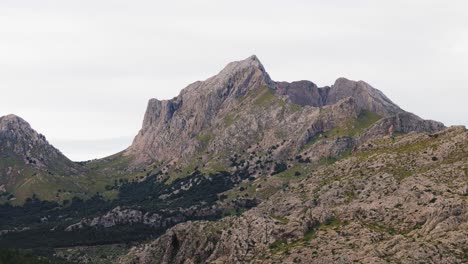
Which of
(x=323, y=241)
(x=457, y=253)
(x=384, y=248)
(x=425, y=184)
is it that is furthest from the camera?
(x=425, y=184)

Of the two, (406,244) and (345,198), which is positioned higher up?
(345,198)

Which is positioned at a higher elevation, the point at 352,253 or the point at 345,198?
the point at 345,198

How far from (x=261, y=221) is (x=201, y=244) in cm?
2617

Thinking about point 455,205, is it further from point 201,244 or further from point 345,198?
point 201,244

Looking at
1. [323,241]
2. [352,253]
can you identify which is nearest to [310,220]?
[323,241]

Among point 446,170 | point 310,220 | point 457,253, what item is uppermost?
point 446,170

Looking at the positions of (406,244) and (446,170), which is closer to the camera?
(406,244)

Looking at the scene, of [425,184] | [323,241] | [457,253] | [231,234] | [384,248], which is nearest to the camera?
[457,253]

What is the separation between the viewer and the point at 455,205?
155 metres

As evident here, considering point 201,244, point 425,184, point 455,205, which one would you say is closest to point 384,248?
point 455,205

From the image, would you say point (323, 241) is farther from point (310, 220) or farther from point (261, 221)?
point (261, 221)

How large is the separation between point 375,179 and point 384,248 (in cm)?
5544

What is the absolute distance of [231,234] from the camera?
189375 mm

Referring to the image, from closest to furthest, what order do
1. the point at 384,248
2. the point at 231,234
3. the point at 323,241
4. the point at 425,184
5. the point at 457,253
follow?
the point at 457,253, the point at 384,248, the point at 323,241, the point at 425,184, the point at 231,234
